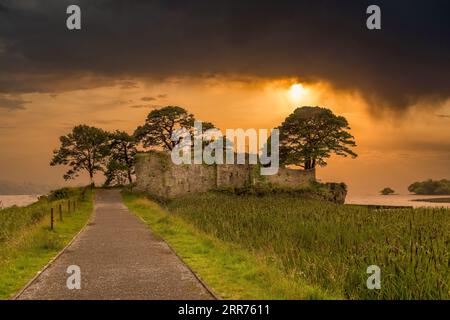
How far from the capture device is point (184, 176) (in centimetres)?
5306

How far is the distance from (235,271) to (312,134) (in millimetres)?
50690

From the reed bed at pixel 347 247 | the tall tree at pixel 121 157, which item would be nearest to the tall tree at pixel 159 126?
the tall tree at pixel 121 157

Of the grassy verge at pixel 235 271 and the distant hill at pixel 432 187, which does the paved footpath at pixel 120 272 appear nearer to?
the grassy verge at pixel 235 271

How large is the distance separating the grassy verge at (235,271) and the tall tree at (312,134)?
4100 centimetres

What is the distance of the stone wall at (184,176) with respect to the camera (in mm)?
52938

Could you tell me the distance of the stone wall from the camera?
174 ft

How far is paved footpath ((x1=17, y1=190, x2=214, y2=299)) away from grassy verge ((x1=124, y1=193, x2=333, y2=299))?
1.74 ft

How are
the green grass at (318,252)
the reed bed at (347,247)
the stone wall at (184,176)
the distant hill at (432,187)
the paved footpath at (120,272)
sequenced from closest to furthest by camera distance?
→ the paved footpath at (120,272) → the green grass at (318,252) → the reed bed at (347,247) → the stone wall at (184,176) → the distant hill at (432,187)

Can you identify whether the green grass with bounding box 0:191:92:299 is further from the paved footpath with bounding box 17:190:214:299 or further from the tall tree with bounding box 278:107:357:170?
the tall tree with bounding box 278:107:357:170

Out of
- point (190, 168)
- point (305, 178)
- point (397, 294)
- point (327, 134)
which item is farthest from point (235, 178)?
point (397, 294)

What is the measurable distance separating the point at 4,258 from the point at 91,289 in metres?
6.57
